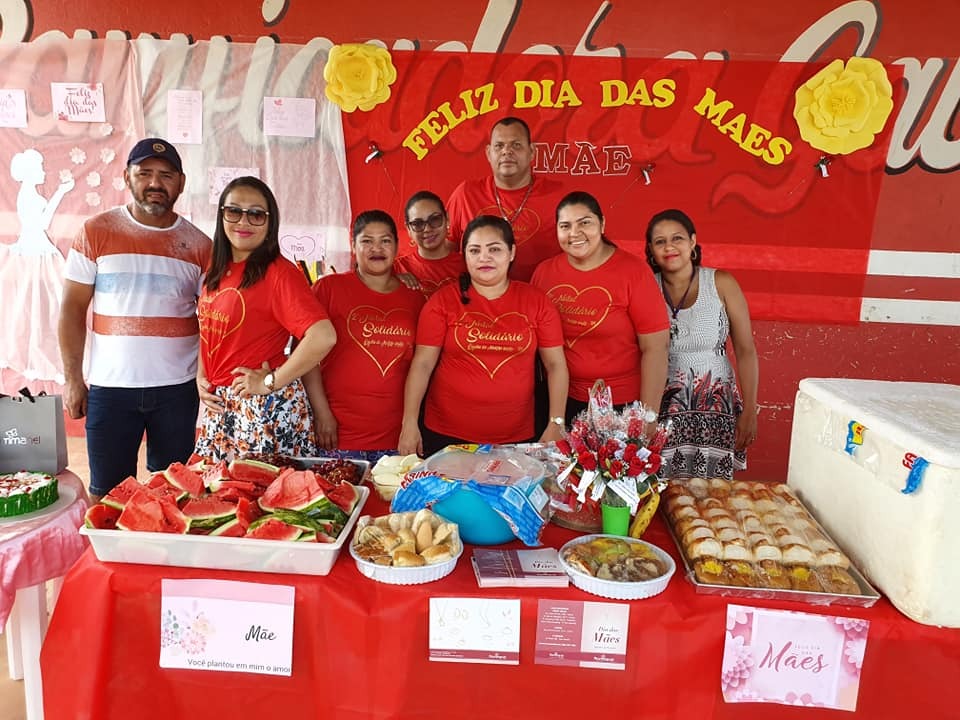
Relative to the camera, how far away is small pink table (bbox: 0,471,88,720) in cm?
180

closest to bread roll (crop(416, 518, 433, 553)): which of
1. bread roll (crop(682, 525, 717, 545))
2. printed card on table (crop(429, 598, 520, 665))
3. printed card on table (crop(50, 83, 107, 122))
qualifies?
printed card on table (crop(429, 598, 520, 665))

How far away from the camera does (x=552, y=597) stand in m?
1.53

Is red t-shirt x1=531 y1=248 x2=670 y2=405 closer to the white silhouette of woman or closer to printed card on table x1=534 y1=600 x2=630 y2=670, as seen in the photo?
printed card on table x1=534 y1=600 x2=630 y2=670

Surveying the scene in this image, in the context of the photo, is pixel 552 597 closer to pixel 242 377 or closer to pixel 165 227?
pixel 242 377

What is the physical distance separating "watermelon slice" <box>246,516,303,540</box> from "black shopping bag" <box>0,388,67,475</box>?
3.13 feet

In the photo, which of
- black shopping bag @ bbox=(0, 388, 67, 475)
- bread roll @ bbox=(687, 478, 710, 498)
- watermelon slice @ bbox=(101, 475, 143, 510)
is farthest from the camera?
black shopping bag @ bbox=(0, 388, 67, 475)

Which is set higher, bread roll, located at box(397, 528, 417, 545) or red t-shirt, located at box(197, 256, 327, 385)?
red t-shirt, located at box(197, 256, 327, 385)

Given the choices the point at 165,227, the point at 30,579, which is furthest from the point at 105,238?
the point at 30,579

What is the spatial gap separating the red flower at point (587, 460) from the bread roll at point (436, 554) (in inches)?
14.9

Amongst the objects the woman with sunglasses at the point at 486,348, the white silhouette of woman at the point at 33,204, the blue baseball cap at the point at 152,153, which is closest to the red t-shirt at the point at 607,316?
the woman with sunglasses at the point at 486,348

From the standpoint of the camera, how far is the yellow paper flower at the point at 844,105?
4.06 meters

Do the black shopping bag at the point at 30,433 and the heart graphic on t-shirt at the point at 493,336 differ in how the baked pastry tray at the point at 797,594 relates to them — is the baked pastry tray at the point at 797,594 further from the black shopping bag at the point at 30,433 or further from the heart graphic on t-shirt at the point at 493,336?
the black shopping bag at the point at 30,433

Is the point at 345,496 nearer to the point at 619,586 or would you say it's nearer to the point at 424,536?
the point at 424,536

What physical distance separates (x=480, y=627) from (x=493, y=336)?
4.04ft
